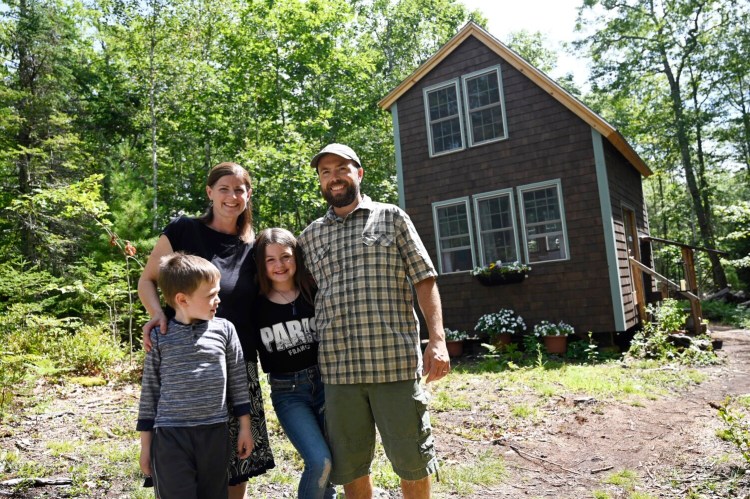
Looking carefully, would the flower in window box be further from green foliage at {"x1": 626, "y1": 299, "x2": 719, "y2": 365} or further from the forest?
the forest

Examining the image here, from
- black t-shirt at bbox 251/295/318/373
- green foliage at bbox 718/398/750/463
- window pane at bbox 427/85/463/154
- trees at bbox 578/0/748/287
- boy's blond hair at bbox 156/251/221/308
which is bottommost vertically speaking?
green foliage at bbox 718/398/750/463

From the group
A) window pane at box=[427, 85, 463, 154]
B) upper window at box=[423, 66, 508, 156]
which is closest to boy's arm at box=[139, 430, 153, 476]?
upper window at box=[423, 66, 508, 156]

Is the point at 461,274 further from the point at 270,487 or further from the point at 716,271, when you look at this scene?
the point at 716,271

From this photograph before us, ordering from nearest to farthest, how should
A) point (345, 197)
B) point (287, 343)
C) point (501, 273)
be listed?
1. point (287, 343)
2. point (345, 197)
3. point (501, 273)

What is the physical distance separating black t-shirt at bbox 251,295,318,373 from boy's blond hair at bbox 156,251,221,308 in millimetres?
428

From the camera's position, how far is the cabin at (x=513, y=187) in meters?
9.70

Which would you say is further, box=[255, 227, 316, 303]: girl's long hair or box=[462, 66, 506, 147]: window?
box=[462, 66, 506, 147]: window

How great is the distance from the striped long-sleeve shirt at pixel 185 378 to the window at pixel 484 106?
30.6 feet

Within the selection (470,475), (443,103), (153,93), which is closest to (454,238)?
(443,103)

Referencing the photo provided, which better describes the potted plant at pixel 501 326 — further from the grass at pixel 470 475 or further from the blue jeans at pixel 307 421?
the blue jeans at pixel 307 421

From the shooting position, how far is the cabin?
31.8 ft

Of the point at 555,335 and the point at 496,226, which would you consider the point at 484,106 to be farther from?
the point at 555,335

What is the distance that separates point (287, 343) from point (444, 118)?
9.39 m

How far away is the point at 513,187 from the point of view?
10477mm
